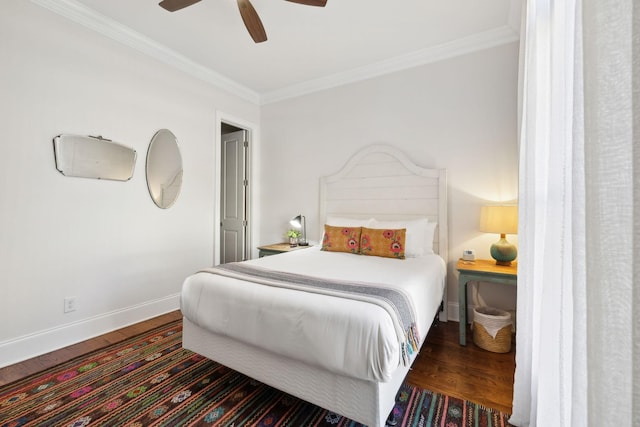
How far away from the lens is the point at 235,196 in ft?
15.0

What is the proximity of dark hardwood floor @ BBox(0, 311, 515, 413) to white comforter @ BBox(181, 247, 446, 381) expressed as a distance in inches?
14.2

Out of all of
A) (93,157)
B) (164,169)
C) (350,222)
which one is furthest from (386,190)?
(93,157)

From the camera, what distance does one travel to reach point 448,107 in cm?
314

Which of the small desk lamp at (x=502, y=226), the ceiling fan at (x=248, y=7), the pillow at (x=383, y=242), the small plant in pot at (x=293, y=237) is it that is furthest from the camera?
the small plant in pot at (x=293, y=237)

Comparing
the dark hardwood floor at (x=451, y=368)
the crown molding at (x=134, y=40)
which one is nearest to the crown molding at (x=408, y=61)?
the crown molding at (x=134, y=40)

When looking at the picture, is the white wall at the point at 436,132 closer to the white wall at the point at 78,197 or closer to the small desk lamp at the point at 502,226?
the small desk lamp at the point at 502,226

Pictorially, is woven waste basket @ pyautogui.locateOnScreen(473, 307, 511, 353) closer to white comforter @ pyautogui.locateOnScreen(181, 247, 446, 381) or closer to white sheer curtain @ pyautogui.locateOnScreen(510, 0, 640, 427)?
white comforter @ pyautogui.locateOnScreen(181, 247, 446, 381)

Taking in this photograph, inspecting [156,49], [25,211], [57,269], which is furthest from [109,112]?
[57,269]

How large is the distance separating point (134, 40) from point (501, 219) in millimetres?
3868

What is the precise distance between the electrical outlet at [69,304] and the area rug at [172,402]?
0.50 metres

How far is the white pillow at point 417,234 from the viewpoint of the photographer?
2846 mm

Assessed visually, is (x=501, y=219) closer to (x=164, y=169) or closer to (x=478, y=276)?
(x=478, y=276)

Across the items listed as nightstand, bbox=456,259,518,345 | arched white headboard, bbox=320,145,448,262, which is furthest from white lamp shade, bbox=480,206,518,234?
arched white headboard, bbox=320,145,448,262

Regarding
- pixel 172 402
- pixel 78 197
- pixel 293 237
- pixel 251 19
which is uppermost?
pixel 251 19
